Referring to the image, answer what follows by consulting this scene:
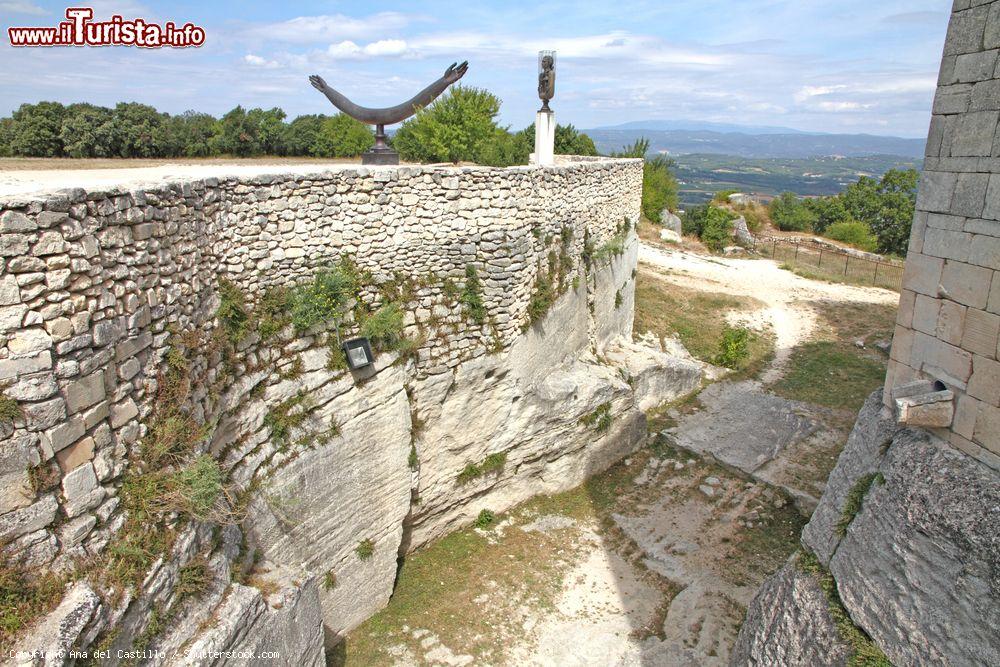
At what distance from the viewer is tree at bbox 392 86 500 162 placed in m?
15.6

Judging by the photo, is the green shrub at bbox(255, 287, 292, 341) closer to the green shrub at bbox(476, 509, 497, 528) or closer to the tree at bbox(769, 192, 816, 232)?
the green shrub at bbox(476, 509, 497, 528)

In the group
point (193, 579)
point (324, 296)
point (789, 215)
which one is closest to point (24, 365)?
point (193, 579)

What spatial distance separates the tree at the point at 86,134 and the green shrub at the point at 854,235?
140 feet

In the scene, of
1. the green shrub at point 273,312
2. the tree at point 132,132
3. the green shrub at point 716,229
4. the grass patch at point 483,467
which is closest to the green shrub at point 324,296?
the green shrub at point 273,312

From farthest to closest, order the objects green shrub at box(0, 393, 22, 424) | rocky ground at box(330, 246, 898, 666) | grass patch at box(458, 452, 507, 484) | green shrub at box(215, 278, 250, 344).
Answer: grass patch at box(458, 452, 507, 484) < rocky ground at box(330, 246, 898, 666) < green shrub at box(215, 278, 250, 344) < green shrub at box(0, 393, 22, 424)

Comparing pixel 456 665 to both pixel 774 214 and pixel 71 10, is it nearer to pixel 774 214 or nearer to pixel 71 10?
pixel 71 10

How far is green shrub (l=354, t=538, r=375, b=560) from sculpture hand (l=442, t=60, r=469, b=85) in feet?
27.6

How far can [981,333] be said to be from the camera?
4.91 meters

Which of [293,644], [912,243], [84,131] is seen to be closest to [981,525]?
[912,243]

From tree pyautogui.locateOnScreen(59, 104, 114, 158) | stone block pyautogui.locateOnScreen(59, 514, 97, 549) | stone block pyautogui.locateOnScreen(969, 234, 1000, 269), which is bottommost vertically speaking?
stone block pyautogui.locateOnScreen(59, 514, 97, 549)

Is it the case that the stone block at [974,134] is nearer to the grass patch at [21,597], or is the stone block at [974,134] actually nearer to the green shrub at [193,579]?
the green shrub at [193,579]

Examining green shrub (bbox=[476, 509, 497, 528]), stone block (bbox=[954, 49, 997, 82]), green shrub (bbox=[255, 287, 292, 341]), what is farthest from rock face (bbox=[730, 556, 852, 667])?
green shrub (bbox=[255, 287, 292, 341])

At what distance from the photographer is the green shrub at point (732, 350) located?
57.6 ft

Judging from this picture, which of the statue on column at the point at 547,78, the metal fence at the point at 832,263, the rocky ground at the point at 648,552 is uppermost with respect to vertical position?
the statue on column at the point at 547,78
